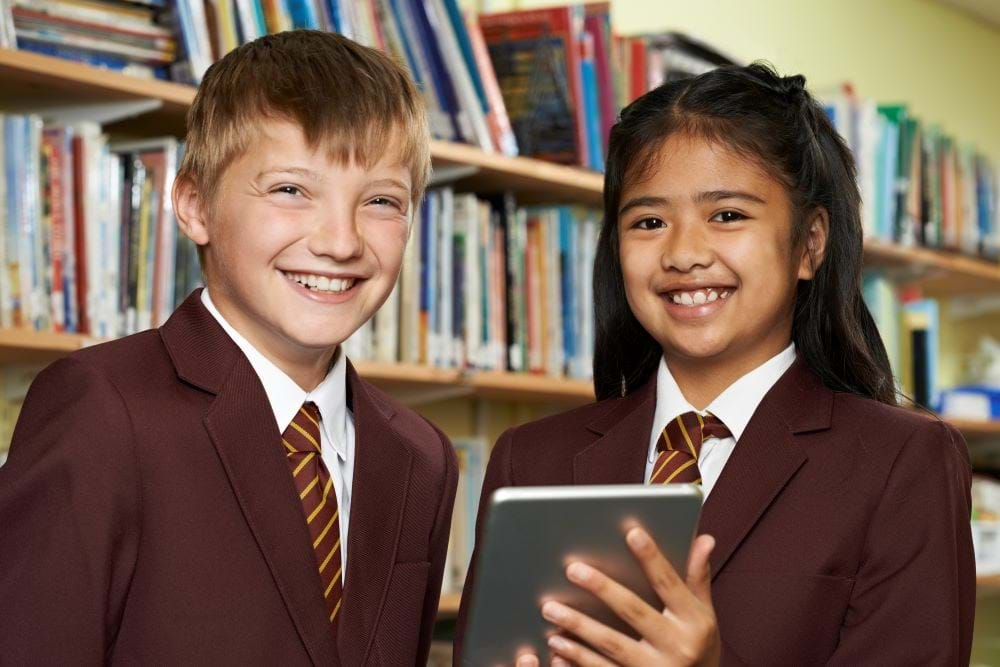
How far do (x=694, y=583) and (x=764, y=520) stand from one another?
265 mm

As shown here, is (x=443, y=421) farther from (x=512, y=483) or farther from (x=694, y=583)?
(x=694, y=583)

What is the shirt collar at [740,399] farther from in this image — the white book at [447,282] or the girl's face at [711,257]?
the white book at [447,282]

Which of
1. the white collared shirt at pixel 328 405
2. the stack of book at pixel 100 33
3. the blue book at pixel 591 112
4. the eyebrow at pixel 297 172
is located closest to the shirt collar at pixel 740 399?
the white collared shirt at pixel 328 405

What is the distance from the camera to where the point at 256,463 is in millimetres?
1394

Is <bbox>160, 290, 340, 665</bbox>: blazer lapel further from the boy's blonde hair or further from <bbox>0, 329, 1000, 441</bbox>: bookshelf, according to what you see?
<bbox>0, 329, 1000, 441</bbox>: bookshelf

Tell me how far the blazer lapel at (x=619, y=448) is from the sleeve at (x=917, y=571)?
0.29 metres

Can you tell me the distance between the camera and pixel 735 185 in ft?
5.04

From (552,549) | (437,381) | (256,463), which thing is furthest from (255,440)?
(437,381)

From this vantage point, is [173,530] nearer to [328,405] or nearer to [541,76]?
[328,405]

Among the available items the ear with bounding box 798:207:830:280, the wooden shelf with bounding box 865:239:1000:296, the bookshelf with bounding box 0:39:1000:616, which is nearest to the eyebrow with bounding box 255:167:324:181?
the ear with bounding box 798:207:830:280

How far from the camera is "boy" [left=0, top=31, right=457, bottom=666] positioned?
49.5 inches

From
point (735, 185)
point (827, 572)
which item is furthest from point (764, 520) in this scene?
point (735, 185)

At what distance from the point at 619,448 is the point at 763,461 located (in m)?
0.18

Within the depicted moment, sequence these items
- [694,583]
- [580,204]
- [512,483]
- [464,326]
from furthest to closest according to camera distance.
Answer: [580,204]
[464,326]
[512,483]
[694,583]
